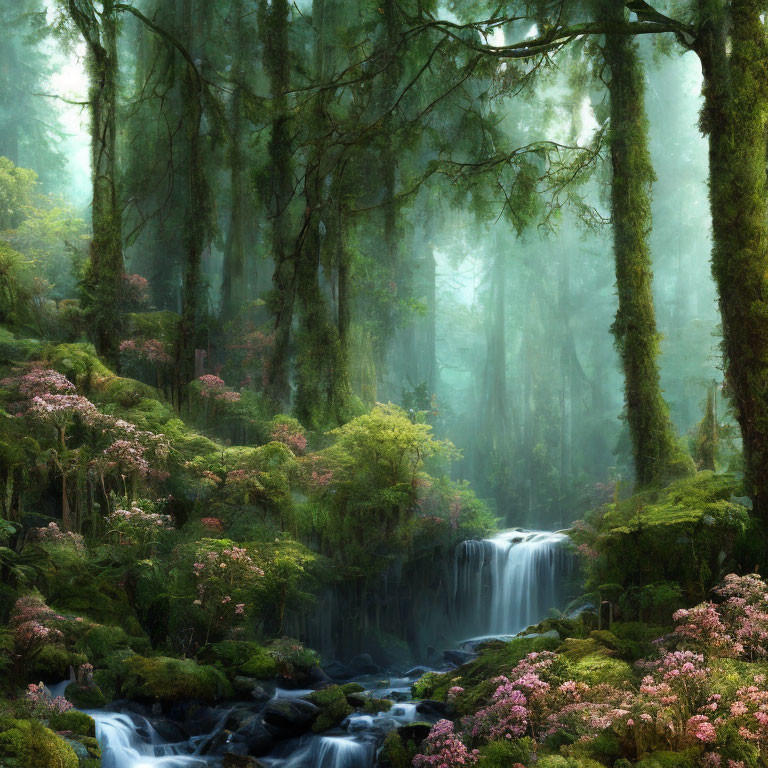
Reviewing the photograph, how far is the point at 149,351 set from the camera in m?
13.4

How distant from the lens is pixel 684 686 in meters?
4.97

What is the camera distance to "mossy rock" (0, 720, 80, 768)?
4.98 metres

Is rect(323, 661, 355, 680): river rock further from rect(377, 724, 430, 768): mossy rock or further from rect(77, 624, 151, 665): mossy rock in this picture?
rect(377, 724, 430, 768): mossy rock

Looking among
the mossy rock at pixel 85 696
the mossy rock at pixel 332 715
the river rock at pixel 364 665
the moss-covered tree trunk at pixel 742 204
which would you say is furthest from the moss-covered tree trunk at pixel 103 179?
the moss-covered tree trunk at pixel 742 204

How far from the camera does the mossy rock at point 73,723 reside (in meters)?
6.14

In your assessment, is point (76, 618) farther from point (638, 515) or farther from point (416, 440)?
point (416, 440)

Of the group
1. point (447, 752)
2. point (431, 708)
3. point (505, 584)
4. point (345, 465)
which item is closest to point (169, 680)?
point (431, 708)

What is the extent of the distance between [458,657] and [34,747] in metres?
7.74

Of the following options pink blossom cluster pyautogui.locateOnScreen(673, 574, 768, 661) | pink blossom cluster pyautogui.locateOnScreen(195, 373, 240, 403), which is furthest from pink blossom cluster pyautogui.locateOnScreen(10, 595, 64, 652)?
pink blossom cluster pyautogui.locateOnScreen(195, 373, 240, 403)

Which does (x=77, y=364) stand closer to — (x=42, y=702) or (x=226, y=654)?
(x=226, y=654)

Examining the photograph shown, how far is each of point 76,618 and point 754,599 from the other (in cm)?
641

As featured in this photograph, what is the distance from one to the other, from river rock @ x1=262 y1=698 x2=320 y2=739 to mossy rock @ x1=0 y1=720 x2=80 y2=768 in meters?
2.70

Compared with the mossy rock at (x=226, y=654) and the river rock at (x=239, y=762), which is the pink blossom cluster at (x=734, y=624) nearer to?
the river rock at (x=239, y=762)

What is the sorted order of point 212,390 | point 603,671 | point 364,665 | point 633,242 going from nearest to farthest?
1. point 603,671
2. point 633,242
3. point 364,665
4. point 212,390
